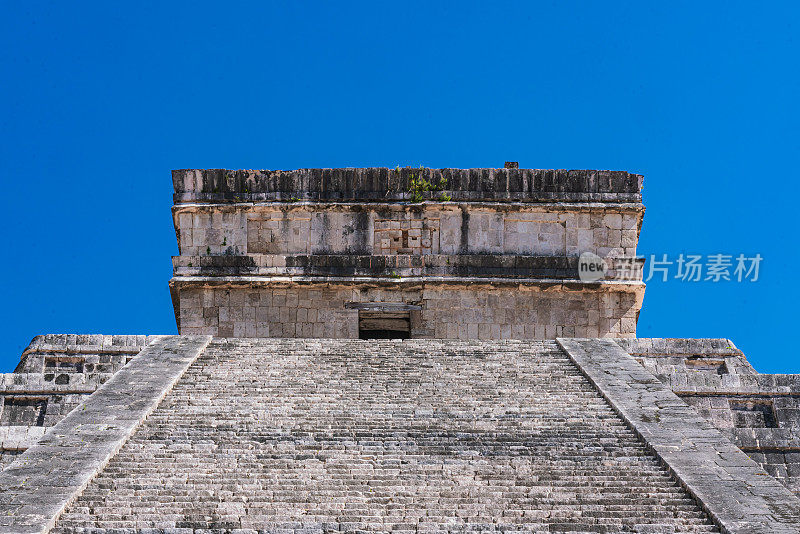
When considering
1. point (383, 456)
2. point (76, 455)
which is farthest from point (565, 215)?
point (76, 455)

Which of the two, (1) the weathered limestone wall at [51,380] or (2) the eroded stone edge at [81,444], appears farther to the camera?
(1) the weathered limestone wall at [51,380]

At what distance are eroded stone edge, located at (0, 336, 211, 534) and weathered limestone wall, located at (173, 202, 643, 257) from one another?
533 centimetres

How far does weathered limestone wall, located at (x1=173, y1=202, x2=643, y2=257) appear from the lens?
19.2 metres

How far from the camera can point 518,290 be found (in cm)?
1883

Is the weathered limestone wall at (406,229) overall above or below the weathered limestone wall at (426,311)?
above

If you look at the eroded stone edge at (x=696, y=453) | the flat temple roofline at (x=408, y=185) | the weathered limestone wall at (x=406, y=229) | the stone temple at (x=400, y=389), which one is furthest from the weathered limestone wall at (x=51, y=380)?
the eroded stone edge at (x=696, y=453)

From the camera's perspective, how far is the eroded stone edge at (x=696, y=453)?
9164mm

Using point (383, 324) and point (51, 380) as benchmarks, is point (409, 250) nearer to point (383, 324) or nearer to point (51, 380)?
point (383, 324)

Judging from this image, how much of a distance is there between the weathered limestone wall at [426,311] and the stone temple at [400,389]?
4 cm

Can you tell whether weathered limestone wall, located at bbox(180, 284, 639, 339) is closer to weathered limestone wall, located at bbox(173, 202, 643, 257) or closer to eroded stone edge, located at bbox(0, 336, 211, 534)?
weathered limestone wall, located at bbox(173, 202, 643, 257)

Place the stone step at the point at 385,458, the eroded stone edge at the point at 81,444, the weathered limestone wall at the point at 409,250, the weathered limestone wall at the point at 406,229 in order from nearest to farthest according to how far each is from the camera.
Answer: the stone step at the point at 385,458, the eroded stone edge at the point at 81,444, the weathered limestone wall at the point at 409,250, the weathered limestone wall at the point at 406,229

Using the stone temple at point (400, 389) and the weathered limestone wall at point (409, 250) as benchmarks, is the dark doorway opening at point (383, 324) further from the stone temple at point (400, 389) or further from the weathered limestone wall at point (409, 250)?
the weathered limestone wall at point (409, 250)

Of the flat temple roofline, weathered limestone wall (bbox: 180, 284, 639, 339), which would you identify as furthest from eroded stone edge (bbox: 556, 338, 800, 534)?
the flat temple roofline

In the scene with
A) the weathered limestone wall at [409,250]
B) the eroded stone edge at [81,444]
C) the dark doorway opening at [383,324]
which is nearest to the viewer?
the eroded stone edge at [81,444]
